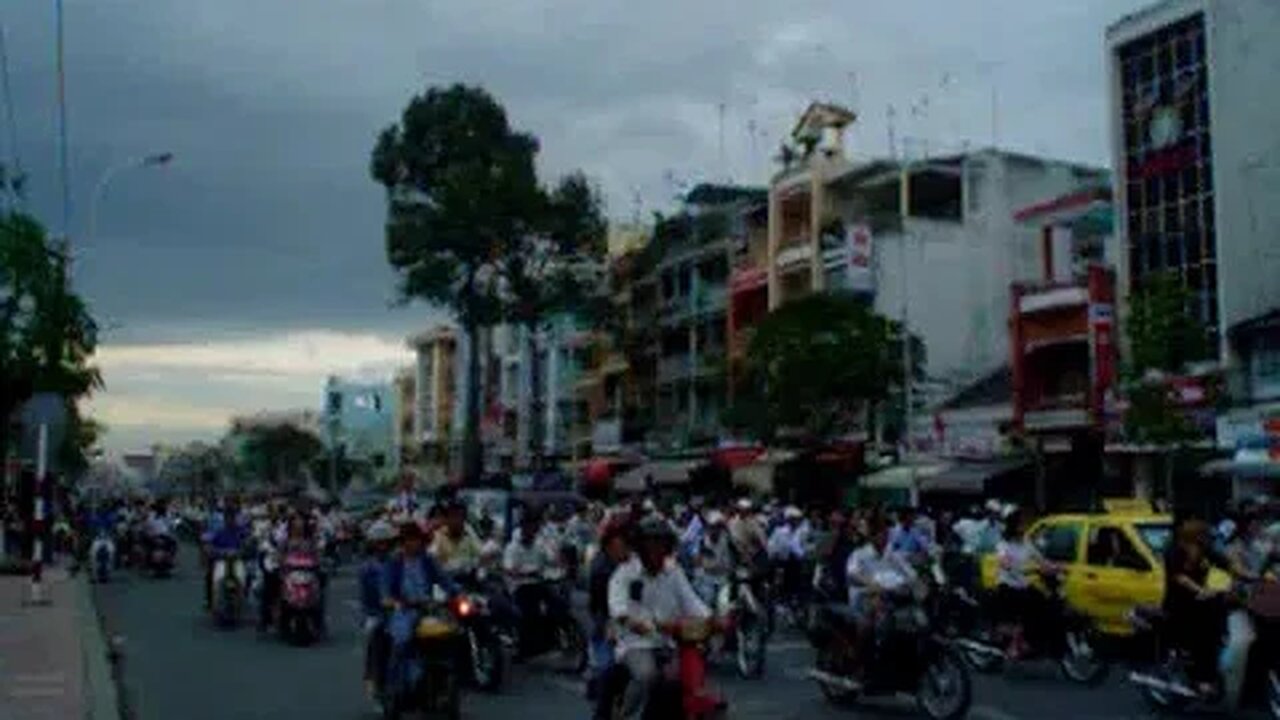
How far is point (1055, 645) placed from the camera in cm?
1616

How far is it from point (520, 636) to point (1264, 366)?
21485 mm

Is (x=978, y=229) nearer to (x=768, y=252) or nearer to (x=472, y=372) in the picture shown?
(x=768, y=252)

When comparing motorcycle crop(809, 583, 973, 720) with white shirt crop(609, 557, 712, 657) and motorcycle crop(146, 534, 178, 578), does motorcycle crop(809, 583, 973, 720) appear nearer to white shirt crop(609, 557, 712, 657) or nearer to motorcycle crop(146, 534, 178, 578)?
white shirt crop(609, 557, 712, 657)

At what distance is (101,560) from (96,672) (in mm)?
20849

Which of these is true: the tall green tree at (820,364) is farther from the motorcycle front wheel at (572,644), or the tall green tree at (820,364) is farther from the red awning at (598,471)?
the motorcycle front wheel at (572,644)

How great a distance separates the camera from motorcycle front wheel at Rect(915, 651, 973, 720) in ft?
42.1

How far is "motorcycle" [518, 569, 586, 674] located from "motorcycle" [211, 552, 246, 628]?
308 inches

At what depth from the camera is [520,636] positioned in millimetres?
16969

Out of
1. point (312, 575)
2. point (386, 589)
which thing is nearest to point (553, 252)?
point (312, 575)

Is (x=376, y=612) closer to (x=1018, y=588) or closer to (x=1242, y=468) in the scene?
(x=1018, y=588)

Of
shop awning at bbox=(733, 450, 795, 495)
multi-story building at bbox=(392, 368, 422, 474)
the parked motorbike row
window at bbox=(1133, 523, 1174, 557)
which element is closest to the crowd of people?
window at bbox=(1133, 523, 1174, 557)

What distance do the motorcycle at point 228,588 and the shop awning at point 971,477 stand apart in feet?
70.9

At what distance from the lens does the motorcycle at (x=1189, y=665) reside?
40.2 feet

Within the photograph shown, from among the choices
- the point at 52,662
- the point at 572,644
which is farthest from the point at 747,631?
the point at 52,662
